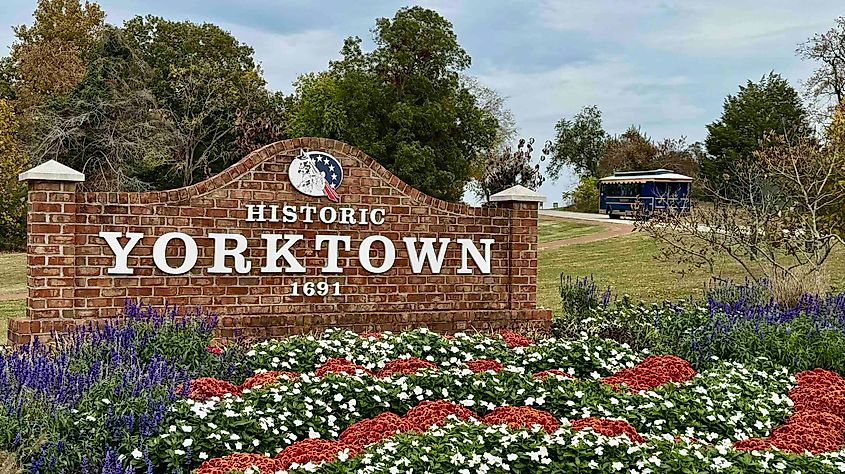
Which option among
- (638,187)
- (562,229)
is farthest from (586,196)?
(562,229)

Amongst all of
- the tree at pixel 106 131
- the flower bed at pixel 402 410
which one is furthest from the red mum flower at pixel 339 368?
the tree at pixel 106 131

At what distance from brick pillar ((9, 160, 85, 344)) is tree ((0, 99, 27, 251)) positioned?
76.7 feet

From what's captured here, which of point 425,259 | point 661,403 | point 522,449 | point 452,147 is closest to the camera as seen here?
point 522,449

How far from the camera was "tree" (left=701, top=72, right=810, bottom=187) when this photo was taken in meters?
38.8

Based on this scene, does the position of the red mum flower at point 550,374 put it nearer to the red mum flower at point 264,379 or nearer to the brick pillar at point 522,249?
the red mum flower at point 264,379

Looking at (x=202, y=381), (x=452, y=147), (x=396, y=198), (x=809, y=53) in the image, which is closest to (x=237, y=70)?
(x=452, y=147)

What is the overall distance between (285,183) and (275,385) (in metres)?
3.69

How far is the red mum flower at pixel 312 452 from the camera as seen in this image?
4.19 meters

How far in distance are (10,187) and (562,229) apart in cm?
1841

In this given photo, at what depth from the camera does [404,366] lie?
6145 mm

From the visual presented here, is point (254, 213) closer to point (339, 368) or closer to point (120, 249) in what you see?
point (120, 249)

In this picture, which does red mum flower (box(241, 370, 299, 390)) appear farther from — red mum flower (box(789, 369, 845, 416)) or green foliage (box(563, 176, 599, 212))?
green foliage (box(563, 176, 599, 212))

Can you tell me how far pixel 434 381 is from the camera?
5492mm

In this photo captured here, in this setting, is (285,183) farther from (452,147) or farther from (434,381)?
(452,147)
